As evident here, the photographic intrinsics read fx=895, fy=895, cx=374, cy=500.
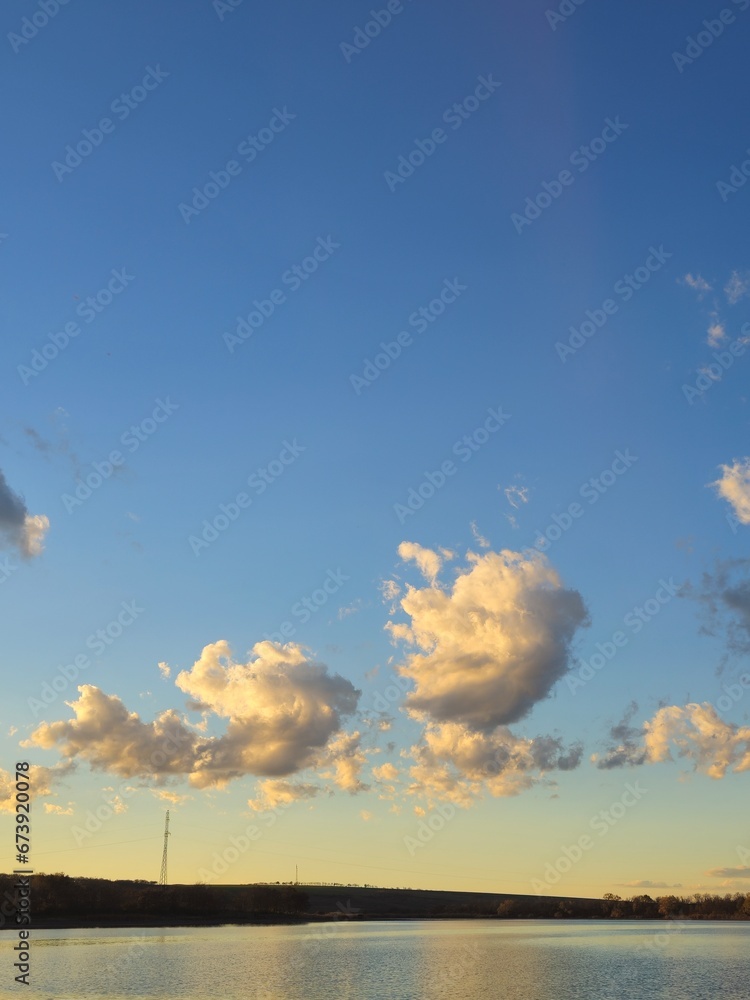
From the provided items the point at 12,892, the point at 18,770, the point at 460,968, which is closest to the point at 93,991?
the point at 18,770

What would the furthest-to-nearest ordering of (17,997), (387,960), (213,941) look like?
(213,941), (387,960), (17,997)

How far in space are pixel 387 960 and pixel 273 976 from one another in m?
36.9

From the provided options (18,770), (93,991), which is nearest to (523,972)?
(93,991)

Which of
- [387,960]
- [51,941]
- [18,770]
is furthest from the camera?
[51,941]

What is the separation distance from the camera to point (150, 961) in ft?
424

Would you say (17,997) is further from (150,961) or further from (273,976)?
(150,961)

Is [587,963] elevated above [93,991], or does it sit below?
below

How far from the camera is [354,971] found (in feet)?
410

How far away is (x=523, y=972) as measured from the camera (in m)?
125

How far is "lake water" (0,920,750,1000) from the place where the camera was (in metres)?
96.6

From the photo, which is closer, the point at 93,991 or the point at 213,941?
the point at 93,991

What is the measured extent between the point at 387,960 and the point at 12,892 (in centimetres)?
8542

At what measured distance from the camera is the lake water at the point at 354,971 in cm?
9656

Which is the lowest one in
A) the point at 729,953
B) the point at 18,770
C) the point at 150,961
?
the point at 729,953
